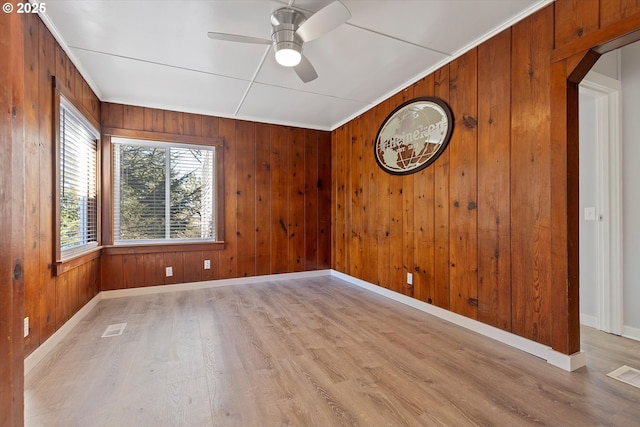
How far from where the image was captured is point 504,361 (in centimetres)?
199

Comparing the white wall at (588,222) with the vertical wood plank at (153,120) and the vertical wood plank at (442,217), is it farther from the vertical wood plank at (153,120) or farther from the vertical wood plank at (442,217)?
the vertical wood plank at (153,120)

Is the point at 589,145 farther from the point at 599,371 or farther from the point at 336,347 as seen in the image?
the point at 336,347

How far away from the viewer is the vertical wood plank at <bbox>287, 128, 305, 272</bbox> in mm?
4562

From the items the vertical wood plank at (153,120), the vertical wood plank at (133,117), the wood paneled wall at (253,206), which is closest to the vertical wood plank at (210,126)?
the wood paneled wall at (253,206)

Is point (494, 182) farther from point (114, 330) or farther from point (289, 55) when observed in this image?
point (114, 330)

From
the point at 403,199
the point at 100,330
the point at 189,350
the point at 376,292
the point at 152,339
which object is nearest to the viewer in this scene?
the point at 189,350

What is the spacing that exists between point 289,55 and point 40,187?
203 cm

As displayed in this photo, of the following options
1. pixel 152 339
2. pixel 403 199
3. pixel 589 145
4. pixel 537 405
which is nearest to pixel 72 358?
pixel 152 339

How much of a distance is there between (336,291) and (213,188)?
222 centimetres

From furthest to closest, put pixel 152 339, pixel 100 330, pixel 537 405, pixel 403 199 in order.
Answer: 1. pixel 403 199
2. pixel 100 330
3. pixel 152 339
4. pixel 537 405

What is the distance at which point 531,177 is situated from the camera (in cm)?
207

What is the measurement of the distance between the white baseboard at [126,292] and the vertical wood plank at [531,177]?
304 centimetres

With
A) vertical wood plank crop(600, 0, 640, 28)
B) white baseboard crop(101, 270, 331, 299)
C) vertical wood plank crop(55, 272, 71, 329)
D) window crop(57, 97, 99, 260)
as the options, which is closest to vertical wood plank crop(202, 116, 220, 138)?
window crop(57, 97, 99, 260)

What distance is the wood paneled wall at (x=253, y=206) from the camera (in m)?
3.72
